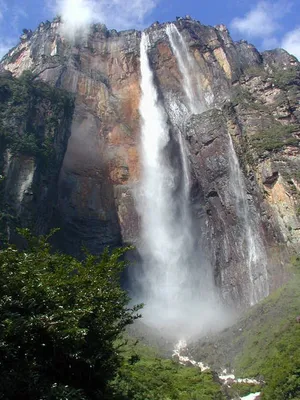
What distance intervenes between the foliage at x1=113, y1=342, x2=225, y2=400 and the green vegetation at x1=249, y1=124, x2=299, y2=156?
22.5 m

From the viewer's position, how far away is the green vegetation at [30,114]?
33312 mm

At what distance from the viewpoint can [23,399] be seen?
6938mm

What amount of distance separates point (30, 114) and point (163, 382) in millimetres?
29248

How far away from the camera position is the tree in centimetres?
675

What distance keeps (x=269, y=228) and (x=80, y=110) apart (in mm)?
26845

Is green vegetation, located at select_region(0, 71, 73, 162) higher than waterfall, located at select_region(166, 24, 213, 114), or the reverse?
waterfall, located at select_region(166, 24, 213, 114)

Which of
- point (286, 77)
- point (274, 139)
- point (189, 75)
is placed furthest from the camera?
point (189, 75)

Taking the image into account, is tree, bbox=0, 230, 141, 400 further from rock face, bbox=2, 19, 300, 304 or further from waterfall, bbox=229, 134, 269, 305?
waterfall, bbox=229, 134, 269, 305

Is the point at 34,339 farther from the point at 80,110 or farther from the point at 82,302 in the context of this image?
the point at 80,110

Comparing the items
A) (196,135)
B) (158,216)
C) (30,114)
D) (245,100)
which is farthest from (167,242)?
(30,114)

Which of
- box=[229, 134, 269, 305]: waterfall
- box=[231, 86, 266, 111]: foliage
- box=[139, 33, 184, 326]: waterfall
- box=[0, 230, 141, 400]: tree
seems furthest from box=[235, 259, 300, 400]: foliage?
box=[231, 86, 266, 111]: foliage

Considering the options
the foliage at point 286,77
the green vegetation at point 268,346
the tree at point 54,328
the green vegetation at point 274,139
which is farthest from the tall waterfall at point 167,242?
the tree at point 54,328

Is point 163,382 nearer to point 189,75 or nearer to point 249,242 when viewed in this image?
point 249,242

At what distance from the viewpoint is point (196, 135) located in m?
41.4
